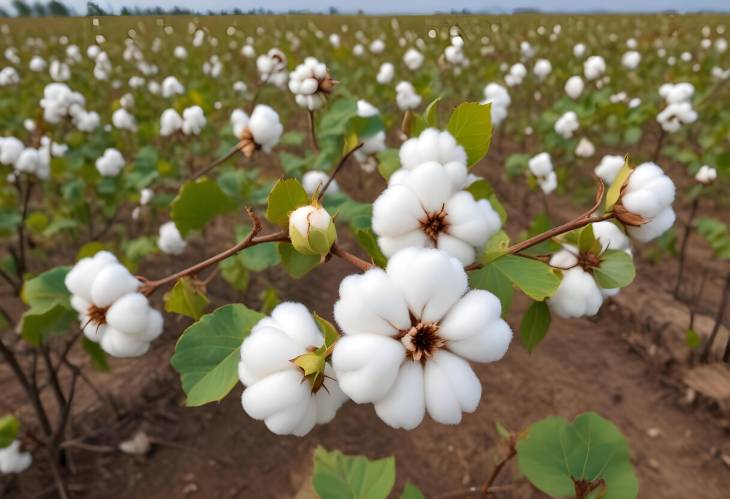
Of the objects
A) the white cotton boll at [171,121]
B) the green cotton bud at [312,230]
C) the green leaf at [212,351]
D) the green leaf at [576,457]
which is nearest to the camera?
the green cotton bud at [312,230]

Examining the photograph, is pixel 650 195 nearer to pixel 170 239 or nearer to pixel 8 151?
pixel 8 151

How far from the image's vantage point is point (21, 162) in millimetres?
2145

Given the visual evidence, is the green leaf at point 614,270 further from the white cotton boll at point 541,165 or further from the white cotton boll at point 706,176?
the white cotton boll at point 706,176

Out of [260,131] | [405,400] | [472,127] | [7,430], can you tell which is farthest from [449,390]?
[7,430]

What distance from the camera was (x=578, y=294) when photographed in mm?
850

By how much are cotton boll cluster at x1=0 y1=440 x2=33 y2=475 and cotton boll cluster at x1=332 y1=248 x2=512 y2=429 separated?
71.1 inches

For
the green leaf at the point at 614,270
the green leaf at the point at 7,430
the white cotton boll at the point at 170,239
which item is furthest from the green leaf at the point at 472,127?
the white cotton boll at the point at 170,239

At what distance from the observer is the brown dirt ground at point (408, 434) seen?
221 centimetres

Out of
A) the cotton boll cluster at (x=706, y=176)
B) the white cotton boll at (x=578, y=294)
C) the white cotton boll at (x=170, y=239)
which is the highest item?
the cotton boll cluster at (x=706, y=176)

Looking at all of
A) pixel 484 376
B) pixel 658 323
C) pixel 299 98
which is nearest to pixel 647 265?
pixel 658 323

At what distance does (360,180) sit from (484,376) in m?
2.47

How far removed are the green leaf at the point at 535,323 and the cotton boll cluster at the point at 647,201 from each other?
20 centimetres

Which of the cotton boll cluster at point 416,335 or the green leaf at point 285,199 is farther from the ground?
the green leaf at point 285,199

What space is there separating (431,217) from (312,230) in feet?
0.56
